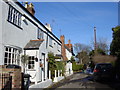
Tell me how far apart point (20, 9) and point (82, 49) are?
53775 mm

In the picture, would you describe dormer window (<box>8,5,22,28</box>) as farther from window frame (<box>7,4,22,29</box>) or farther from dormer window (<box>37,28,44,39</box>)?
dormer window (<box>37,28,44,39</box>)

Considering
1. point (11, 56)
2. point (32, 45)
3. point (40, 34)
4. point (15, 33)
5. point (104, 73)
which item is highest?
point (40, 34)

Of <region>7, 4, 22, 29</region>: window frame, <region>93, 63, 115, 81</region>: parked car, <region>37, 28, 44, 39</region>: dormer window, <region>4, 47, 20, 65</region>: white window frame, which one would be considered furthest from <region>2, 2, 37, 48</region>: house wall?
<region>93, 63, 115, 81</region>: parked car

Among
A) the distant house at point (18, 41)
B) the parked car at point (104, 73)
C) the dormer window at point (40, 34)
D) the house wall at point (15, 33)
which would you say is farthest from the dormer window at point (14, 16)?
the parked car at point (104, 73)

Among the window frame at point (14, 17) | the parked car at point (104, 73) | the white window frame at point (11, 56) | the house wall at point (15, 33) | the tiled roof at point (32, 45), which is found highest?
the window frame at point (14, 17)

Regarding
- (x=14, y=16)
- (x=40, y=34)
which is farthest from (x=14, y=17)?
(x=40, y=34)

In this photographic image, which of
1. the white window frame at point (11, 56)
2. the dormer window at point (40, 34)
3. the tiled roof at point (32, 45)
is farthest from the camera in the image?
the dormer window at point (40, 34)

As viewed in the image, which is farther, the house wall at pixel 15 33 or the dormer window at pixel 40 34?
the dormer window at pixel 40 34

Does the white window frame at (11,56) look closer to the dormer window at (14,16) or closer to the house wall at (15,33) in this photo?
the house wall at (15,33)

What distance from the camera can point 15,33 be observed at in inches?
449

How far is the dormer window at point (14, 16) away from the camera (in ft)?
36.0

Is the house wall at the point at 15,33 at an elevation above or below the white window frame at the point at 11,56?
above

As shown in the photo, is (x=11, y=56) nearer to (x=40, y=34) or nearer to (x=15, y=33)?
(x=15, y=33)

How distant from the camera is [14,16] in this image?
37.9 ft
